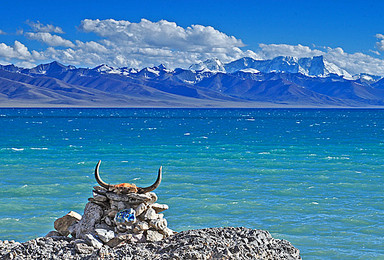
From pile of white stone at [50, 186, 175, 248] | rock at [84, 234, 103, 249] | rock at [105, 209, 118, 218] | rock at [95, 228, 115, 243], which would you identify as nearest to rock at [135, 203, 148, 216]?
pile of white stone at [50, 186, 175, 248]

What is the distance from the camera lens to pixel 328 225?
46.0 feet

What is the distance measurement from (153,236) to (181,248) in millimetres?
1073

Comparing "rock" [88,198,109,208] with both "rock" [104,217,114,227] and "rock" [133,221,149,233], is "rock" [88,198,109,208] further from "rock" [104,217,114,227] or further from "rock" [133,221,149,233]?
"rock" [133,221,149,233]

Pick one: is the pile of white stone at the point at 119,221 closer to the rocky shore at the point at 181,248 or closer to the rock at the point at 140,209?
the rock at the point at 140,209

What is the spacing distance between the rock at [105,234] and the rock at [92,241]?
11 centimetres

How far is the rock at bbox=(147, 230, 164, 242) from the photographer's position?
8.49 metres

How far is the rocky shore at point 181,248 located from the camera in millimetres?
7465

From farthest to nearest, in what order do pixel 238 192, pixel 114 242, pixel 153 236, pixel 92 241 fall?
pixel 238 192
pixel 153 236
pixel 114 242
pixel 92 241

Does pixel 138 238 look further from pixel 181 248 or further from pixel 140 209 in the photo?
pixel 181 248

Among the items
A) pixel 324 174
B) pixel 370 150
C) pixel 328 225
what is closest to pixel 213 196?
pixel 328 225

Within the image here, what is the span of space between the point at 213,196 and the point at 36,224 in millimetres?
6228

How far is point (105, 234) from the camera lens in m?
8.42

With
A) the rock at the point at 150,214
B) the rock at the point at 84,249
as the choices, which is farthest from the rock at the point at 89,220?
the rock at the point at 150,214

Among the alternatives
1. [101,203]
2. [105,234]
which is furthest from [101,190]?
[105,234]
